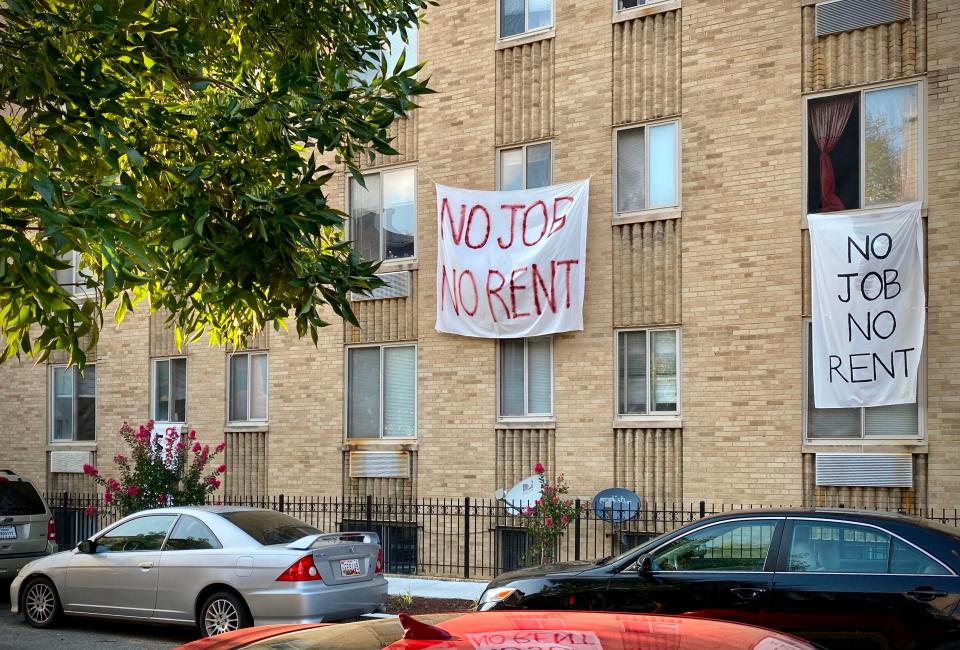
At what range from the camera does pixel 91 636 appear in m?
12.1

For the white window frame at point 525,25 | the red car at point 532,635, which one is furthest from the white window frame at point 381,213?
the red car at point 532,635

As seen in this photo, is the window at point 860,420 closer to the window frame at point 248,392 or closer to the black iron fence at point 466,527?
the black iron fence at point 466,527

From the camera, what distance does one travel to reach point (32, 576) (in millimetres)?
12719

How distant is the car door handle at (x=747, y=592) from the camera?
8.20 m

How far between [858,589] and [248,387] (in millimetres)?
14428

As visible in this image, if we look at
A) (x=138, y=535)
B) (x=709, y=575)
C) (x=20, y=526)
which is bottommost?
(x=20, y=526)

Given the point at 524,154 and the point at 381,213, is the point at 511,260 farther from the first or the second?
the point at 381,213

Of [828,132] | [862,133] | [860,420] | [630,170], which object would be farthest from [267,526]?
[862,133]

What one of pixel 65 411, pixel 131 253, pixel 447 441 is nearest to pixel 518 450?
pixel 447 441

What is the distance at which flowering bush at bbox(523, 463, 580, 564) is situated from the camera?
14391 millimetres

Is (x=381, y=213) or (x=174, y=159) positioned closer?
(x=174, y=159)

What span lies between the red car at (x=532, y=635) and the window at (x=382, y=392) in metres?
14.8

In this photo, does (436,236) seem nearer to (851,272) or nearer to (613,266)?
(613,266)

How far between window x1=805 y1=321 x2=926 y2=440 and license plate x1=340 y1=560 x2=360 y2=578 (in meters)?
6.79
